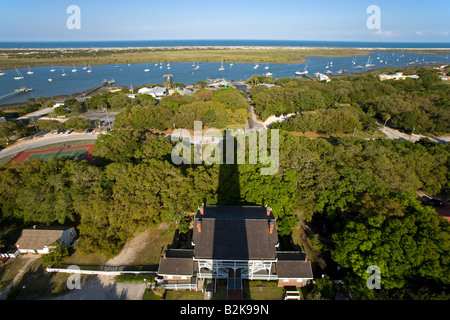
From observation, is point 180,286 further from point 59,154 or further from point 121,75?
point 121,75

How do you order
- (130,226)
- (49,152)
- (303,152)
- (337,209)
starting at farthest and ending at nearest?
(49,152) → (303,152) → (337,209) → (130,226)

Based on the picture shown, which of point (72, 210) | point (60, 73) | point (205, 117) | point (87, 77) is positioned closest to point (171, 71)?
point (87, 77)

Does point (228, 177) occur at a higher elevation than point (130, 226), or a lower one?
higher

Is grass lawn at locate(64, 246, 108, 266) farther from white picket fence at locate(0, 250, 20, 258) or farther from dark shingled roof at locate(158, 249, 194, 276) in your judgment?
dark shingled roof at locate(158, 249, 194, 276)

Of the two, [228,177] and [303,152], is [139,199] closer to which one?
[228,177]

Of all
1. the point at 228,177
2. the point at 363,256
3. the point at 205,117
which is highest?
the point at 205,117

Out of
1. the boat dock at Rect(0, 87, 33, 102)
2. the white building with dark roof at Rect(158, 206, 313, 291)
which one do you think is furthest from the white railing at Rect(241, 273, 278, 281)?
the boat dock at Rect(0, 87, 33, 102)

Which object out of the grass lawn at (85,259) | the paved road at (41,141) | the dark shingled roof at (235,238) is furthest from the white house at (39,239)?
the paved road at (41,141)
